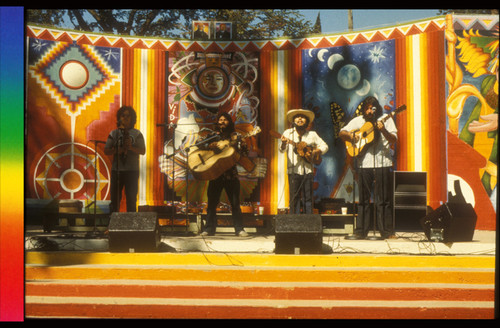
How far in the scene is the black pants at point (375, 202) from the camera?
22.9 ft

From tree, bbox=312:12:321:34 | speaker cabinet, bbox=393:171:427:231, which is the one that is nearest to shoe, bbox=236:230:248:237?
speaker cabinet, bbox=393:171:427:231

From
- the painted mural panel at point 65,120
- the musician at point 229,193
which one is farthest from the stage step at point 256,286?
the painted mural panel at point 65,120

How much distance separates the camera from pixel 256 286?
5.50 metres

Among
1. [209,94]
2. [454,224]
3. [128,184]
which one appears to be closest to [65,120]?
[128,184]

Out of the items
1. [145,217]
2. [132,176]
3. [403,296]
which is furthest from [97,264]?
[403,296]

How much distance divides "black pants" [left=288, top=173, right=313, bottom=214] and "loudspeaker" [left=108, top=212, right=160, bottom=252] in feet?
6.10

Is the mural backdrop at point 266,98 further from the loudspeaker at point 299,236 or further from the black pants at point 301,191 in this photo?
the loudspeaker at point 299,236

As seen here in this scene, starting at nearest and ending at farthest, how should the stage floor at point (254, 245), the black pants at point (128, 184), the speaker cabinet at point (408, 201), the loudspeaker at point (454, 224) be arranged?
the stage floor at point (254, 245) → the loudspeaker at point (454, 224) → the black pants at point (128, 184) → the speaker cabinet at point (408, 201)

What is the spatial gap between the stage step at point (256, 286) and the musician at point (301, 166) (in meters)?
1.40

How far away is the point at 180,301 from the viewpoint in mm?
5430

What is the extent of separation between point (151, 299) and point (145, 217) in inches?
40.8

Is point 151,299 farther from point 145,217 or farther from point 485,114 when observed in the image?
point 485,114

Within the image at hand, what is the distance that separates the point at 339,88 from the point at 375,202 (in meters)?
2.33
